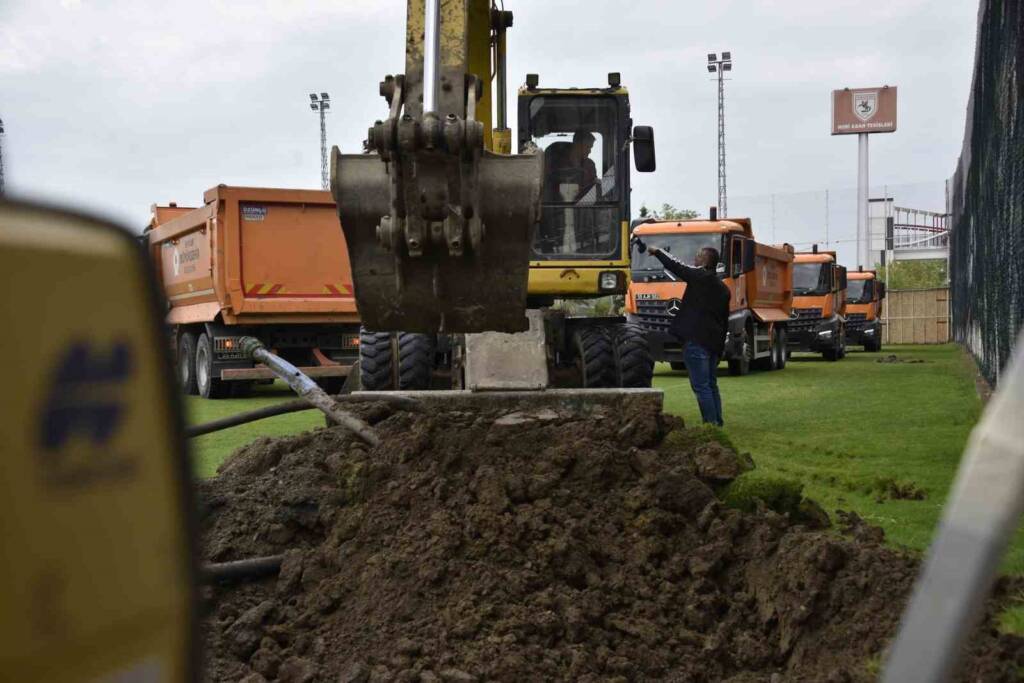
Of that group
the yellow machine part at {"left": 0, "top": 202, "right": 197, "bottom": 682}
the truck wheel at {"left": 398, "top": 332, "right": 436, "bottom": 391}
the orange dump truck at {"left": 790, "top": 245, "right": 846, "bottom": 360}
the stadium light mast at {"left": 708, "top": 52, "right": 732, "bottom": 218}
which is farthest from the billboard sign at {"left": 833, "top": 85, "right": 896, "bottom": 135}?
the yellow machine part at {"left": 0, "top": 202, "right": 197, "bottom": 682}

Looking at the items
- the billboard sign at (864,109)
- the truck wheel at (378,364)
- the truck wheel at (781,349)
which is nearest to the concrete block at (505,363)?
the truck wheel at (378,364)

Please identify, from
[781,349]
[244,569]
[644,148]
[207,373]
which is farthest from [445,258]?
[781,349]

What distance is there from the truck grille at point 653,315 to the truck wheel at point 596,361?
32.9 ft

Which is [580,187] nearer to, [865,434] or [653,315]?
[865,434]

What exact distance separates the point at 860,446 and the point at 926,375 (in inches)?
416

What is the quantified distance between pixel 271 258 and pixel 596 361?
274 inches

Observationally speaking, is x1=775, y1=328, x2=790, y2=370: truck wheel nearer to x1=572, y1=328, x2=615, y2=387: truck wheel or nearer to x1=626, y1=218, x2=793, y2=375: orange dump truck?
x1=626, y1=218, x2=793, y2=375: orange dump truck

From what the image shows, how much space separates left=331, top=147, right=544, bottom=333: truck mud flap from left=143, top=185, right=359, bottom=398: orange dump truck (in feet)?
30.8

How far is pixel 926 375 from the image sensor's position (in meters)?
19.8

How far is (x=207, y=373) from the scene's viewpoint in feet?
54.2

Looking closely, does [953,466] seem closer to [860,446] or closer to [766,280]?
[860,446]

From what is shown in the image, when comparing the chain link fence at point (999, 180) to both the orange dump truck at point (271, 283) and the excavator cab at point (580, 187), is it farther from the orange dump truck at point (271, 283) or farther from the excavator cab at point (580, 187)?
the orange dump truck at point (271, 283)

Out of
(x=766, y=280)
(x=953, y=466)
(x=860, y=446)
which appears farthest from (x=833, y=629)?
(x=766, y=280)

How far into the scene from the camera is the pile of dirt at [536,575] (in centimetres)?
439
